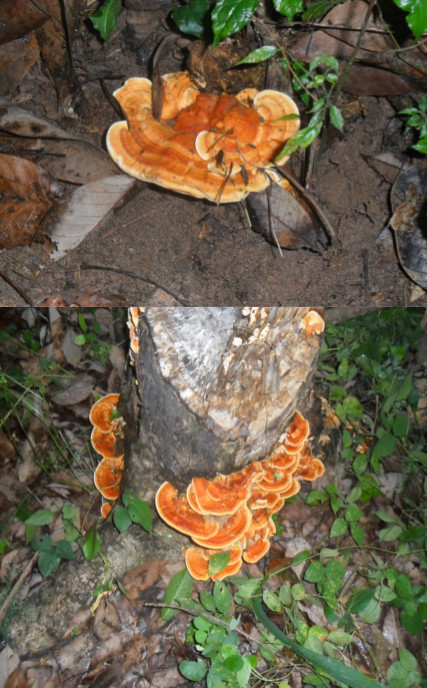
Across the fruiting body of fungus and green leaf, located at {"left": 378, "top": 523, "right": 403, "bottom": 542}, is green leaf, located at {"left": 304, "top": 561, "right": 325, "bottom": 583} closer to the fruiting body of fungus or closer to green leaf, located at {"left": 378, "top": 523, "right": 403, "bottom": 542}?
green leaf, located at {"left": 378, "top": 523, "right": 403, "bottom": 542}

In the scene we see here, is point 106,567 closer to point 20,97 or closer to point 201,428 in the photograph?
point 201,428

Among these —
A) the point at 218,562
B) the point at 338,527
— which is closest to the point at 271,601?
the point at 218,562

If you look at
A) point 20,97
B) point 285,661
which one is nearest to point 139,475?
point 285,661

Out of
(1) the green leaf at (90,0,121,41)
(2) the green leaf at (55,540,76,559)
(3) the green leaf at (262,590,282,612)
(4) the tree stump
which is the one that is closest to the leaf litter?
(3) the green leaf at (262,590,282,612)

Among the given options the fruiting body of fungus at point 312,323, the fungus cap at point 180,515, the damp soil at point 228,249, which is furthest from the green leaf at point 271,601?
the damp soil at point 228,249

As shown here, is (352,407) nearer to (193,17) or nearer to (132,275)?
(132,275)

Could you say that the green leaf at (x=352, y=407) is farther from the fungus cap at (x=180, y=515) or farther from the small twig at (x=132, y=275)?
the small twig at (x=132, y=275)
